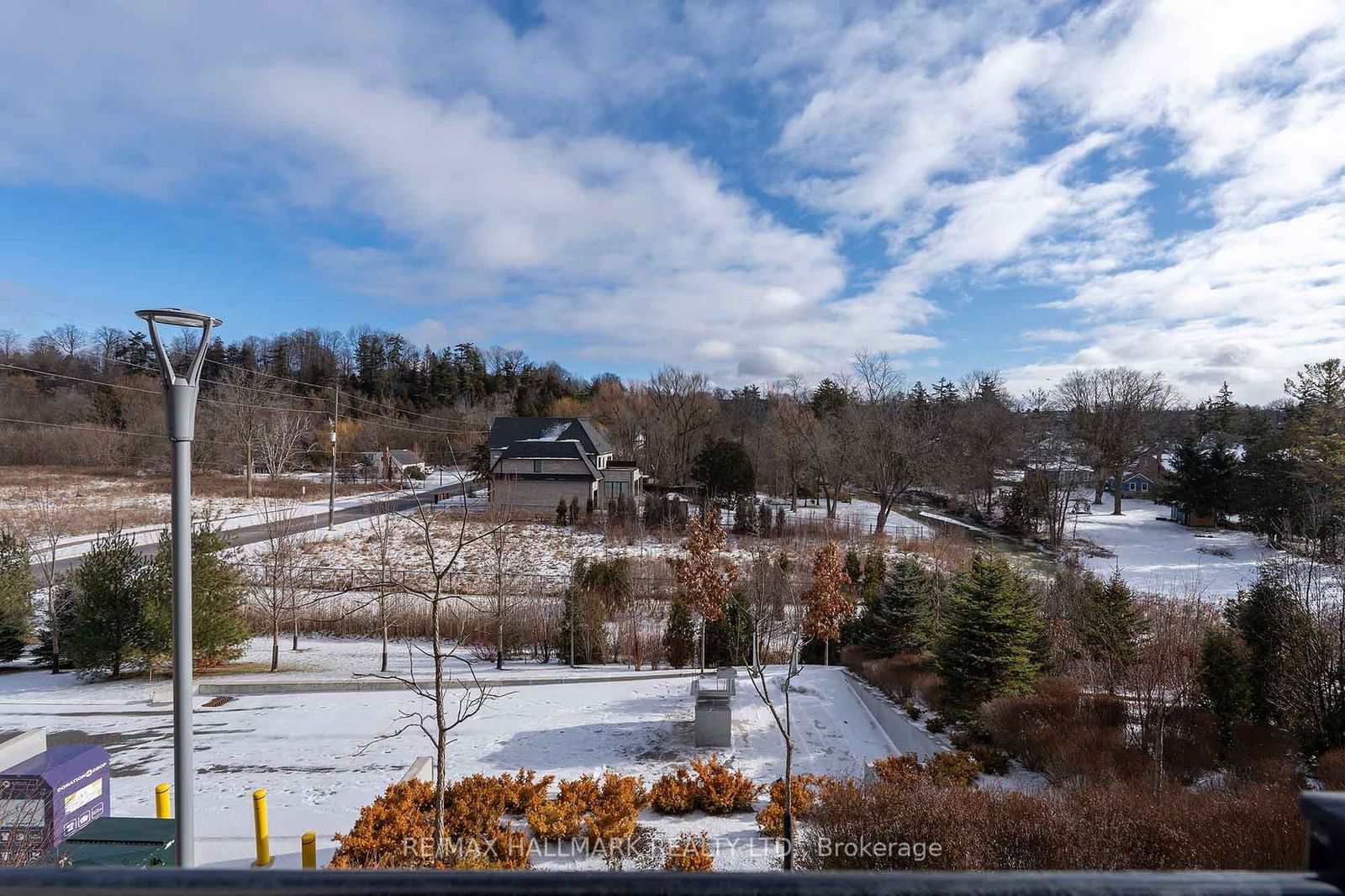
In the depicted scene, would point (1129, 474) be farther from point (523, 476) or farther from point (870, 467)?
point (523, 476)

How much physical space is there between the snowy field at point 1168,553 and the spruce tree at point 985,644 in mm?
12125

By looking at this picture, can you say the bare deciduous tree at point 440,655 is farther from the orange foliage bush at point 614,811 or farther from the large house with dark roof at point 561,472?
the large house with dark roof at point 561,472

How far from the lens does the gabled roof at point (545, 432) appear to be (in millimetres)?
42844

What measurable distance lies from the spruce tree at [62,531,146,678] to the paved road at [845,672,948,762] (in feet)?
54.8

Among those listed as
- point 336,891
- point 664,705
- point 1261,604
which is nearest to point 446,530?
point 664,705

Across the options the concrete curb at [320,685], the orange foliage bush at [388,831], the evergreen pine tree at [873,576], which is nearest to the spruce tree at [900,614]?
the evergreen pine tree at [873,576]

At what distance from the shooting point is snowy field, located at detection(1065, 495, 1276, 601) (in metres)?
25.2

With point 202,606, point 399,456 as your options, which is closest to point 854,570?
point 202,606

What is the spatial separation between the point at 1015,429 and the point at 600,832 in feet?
160

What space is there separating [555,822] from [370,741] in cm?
453

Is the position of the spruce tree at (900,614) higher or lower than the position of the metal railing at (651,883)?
lower

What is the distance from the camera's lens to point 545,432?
44.0 meters

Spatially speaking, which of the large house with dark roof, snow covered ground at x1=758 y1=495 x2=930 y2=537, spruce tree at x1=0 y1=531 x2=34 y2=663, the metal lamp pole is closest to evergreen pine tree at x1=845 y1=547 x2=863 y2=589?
snow covered ground at x1=758 y1=495 x2=930 y2=537

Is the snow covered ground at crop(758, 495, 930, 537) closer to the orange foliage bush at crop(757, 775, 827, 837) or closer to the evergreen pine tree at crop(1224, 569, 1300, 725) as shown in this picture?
the evergreen pine tree at crop(1224, 569, 1300, 725)
